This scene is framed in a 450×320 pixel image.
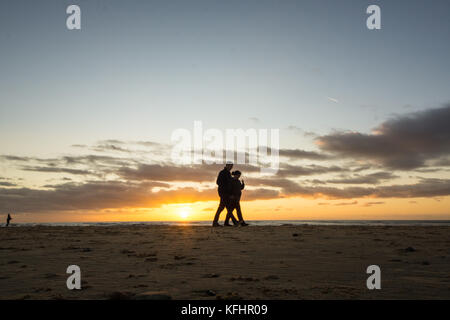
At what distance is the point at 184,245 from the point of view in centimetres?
1062

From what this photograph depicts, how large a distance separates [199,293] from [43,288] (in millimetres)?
2465

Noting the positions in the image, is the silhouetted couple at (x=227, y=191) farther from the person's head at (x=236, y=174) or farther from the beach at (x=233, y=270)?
the beach at (x=233, y=270)

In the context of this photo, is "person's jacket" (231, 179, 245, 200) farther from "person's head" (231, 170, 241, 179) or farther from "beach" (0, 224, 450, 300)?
"beach" (0, 224, 450, 300)

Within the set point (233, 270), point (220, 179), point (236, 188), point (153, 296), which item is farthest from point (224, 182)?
point (153, 296)

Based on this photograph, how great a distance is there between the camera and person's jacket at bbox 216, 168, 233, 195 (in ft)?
59.9

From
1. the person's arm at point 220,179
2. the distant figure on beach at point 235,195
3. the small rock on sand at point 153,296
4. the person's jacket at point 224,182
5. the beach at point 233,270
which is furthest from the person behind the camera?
the distant figure on beach at point 235,195

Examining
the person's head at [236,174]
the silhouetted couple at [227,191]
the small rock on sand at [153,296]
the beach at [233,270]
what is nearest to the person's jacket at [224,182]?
the silhouetted couple at [227,191]

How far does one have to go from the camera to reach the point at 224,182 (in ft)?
60.2

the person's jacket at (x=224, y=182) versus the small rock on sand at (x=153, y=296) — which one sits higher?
the person's jacket at (x=224, y=182)

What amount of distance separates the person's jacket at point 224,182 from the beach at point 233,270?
715 centimetres

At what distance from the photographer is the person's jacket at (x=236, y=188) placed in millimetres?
18500

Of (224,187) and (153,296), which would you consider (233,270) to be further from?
(224,187)
